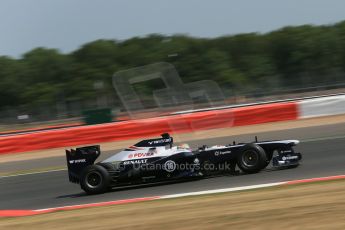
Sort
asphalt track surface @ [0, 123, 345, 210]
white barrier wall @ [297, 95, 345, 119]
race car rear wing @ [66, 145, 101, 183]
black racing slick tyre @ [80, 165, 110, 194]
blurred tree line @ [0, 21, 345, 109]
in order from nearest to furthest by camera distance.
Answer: asphalt track surface @ [0, 123, 345, 210], black racing slick tyre @ [80, 165, 110, 194], race car rear wing @ [66, 145, 101, 183], white barrier wall @ [297, 95, 345, 119], blurred tree line @ [0, 21, 345, 109]

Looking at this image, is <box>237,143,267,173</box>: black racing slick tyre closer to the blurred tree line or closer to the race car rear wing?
the race car rear wing

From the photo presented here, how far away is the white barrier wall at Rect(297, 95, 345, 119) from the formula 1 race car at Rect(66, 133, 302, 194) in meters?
9.16

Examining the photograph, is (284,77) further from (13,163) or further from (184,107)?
(184,107)

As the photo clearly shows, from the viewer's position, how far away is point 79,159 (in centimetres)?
961

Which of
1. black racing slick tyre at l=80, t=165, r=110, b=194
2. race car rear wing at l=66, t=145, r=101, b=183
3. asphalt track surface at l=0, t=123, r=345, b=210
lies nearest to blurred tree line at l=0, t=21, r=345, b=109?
asphalt track surface at l=0, t=123, r=345, b=210

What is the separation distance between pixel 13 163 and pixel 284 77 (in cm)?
1845

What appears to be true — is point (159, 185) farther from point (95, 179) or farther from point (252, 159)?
point (252, 159)

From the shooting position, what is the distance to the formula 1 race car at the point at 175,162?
360 inches

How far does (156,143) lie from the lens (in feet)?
30.6

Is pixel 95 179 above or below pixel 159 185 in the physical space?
above

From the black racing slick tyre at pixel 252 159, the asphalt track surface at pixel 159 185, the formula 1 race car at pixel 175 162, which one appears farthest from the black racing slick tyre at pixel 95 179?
the black racing slick tyre at pixel 252 159

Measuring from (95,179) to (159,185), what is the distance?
1070mm

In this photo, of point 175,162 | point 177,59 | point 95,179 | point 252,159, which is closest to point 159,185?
point 175,162

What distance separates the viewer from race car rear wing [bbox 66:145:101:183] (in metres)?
9.58
